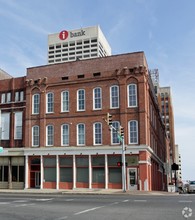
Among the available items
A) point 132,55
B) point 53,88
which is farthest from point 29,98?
point 132,55

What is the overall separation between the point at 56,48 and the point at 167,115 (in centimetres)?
5602

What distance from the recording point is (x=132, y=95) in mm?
38344

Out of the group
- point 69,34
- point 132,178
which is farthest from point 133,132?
point 69,34

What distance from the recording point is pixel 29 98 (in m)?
42.8

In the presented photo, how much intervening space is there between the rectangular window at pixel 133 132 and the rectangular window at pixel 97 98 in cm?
418

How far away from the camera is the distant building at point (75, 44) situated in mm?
151625

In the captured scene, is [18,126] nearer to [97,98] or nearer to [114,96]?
[97,98]

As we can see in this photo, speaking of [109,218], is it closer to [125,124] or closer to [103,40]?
[125,124]

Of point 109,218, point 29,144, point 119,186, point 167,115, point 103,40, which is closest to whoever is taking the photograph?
point 109,218

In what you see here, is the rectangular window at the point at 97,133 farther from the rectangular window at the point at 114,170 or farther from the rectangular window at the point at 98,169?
the rectangular window at the point at 114,170

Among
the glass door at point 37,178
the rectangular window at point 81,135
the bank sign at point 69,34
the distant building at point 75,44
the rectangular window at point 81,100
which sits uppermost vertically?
the bank sign at point 69,34

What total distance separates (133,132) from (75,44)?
12009 centimetres

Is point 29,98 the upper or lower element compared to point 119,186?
upper

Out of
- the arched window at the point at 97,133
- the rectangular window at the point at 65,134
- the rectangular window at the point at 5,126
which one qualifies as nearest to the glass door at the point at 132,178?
the arched window at the point at 97,133
